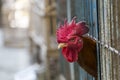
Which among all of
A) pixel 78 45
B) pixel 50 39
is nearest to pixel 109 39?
pixel 78 45

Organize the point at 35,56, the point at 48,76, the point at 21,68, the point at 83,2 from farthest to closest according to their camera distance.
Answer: the point at 35,56
the point at 21,68
the point at 48,76
the point at 83,2

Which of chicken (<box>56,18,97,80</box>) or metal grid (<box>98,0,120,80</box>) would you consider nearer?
metal grid (<box>98,0,120,80</box>)

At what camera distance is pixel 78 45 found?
69.9 inches

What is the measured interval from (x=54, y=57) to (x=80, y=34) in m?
4.05

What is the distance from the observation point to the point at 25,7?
40.5 feet

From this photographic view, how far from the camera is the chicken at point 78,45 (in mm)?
1779

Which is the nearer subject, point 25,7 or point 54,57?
point 54,57

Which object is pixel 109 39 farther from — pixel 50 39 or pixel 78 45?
pixel 50 39

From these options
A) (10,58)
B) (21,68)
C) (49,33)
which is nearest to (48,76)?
(49,33)

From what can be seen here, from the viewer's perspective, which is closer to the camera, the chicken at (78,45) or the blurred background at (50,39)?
the blurred background at (50,39)

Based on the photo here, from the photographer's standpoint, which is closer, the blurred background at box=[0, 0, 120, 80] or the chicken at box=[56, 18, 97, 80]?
the blurred background at box=[0, 0, 120, 80]

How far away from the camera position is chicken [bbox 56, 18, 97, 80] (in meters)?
1.78

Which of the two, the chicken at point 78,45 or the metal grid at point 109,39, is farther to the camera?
the chicken at point 78,45

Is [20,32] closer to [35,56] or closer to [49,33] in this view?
[35,56]
